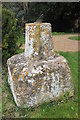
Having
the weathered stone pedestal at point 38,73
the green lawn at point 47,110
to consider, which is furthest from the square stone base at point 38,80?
the green lawn at point 47,110

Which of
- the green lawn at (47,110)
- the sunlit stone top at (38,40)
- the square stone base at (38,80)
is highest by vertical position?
the sunlit stone top at (38,40)

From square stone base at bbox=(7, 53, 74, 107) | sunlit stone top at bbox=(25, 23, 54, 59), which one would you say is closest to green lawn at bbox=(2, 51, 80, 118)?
square stone base at bbox=(7, 53, 74, 107)

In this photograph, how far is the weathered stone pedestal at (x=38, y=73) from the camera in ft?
10.9

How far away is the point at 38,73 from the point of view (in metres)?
3.32

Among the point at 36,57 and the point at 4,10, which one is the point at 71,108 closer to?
the point at 36,57

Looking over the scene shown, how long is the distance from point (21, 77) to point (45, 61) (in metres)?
0.62

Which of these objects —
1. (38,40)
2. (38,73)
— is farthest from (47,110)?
(38,40)

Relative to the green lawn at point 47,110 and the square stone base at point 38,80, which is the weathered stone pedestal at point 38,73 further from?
the green lawn at point 47,110

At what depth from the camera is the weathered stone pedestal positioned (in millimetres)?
3314

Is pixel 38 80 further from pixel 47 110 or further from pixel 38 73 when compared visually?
pixel 47 110

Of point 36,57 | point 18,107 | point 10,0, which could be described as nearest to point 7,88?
point 18,107

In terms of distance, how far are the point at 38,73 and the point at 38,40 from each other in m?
0.70

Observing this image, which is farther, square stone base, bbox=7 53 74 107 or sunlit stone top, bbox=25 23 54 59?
sunlit stone top, bbox=25 23 54 59

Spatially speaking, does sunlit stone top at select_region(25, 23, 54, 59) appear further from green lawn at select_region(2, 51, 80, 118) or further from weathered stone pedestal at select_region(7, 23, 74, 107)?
green lawn at select_region(2, 51, 80, 118)
